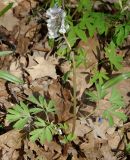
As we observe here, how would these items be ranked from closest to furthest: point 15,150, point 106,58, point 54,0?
point 15,150 → point 54,0 → point 106,58

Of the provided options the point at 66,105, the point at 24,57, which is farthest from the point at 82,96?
the point at 24,57

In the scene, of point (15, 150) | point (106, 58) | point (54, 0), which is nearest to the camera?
point (15, 150)

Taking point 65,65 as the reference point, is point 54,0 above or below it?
above

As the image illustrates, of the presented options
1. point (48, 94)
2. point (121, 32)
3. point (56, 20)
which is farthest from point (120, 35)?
point (56, 20)

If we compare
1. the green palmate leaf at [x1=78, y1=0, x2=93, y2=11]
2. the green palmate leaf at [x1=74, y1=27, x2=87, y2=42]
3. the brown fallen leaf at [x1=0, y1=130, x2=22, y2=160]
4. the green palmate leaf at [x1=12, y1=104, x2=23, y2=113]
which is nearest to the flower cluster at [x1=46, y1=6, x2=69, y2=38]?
the green palmate leaf at [x1=12, y1=104, x2=23, y2=113]

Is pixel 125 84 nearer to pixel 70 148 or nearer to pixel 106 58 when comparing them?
pixel 106 58

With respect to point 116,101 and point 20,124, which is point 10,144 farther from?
point 116,101

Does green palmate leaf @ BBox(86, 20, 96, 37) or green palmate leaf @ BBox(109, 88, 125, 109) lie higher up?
green palmate leaf @ BBox(86, 20, 96, 37)

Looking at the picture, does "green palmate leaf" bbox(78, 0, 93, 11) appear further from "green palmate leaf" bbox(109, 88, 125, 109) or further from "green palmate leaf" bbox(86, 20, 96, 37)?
"green palmate leaf" bbox(109, 88, 125, 109)

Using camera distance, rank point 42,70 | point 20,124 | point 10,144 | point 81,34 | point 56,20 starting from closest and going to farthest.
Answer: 1. point 56,20
2. point 20,124
3. point 10,144
4. point 81,34
5. point 42,70
